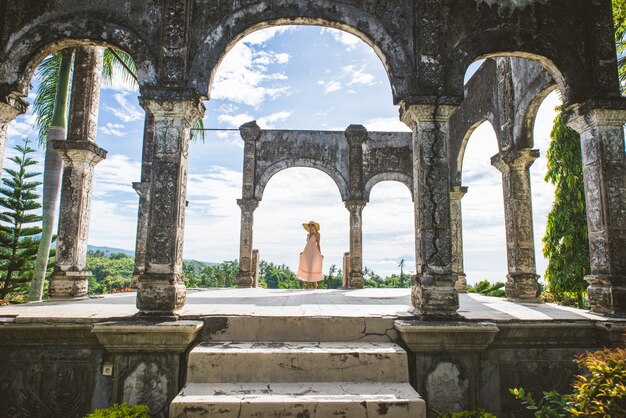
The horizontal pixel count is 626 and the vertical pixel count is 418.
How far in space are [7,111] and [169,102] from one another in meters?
2.01

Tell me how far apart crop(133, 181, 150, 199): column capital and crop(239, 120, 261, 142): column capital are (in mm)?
4699

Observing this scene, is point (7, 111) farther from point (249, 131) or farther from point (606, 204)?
point (249, 131)

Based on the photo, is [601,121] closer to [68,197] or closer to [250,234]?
[68,197]

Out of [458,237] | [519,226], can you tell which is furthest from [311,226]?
[519,226]

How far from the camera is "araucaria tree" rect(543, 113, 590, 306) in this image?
9406 mm

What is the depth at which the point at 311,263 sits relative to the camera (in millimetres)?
11484

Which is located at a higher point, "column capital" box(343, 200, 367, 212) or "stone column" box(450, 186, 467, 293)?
"column capital" box(343, 200, 367, 212)

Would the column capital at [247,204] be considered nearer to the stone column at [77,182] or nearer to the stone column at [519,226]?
the stone column at [77,182]

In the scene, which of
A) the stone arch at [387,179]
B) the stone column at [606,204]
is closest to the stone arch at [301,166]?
the stone arch at [387,179]

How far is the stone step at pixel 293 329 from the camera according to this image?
4.18 m

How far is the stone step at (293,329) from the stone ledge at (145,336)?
33 centimetres

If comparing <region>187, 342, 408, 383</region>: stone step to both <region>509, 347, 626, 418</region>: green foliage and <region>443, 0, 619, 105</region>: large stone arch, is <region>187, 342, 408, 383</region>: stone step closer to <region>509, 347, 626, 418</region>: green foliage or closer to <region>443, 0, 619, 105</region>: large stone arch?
<region>509, 347, 626, 418</region>: green foliage

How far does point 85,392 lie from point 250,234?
7.90 metres

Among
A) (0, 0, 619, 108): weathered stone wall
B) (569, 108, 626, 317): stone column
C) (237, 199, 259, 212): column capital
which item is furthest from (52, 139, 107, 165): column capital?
(569, 108, 626, 317): stone column
